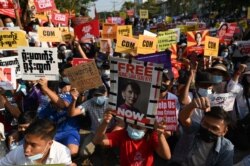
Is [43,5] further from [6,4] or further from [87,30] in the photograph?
[87,30]

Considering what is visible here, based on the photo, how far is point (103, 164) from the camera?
5.16m

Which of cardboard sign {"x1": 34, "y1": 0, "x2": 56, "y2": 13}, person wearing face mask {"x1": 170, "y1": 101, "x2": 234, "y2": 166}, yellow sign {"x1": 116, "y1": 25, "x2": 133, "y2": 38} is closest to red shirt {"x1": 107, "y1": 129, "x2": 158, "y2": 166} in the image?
person wearing face mask {"x1": 170, "y1": 101, "x2": 234, "y2": 166}

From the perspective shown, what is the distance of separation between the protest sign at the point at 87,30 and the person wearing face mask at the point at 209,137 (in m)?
5.17

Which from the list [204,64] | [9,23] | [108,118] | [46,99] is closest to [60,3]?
[9,23]

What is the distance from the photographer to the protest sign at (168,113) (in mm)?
3662

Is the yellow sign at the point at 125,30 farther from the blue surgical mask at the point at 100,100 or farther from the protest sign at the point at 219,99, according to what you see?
the protest sign at the point at 219,99

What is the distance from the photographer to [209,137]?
3.43 meters

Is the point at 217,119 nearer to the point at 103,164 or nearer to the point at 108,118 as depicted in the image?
the point at 108,118

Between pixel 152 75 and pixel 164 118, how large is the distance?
0.73 m

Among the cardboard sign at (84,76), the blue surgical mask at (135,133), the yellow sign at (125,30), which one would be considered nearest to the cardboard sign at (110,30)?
the yellow sign at (125,30)

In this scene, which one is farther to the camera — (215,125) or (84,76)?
(84,76)

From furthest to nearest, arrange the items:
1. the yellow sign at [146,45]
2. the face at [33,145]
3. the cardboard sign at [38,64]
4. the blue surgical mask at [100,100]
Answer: the yellow sign at [146,45] → the blue surgical mask at [100,100] → the cardboard sign at [38,64] → the face at [33,145]

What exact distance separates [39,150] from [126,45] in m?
4.55

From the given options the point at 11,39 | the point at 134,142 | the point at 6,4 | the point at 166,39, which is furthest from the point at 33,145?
the point at 6,4
